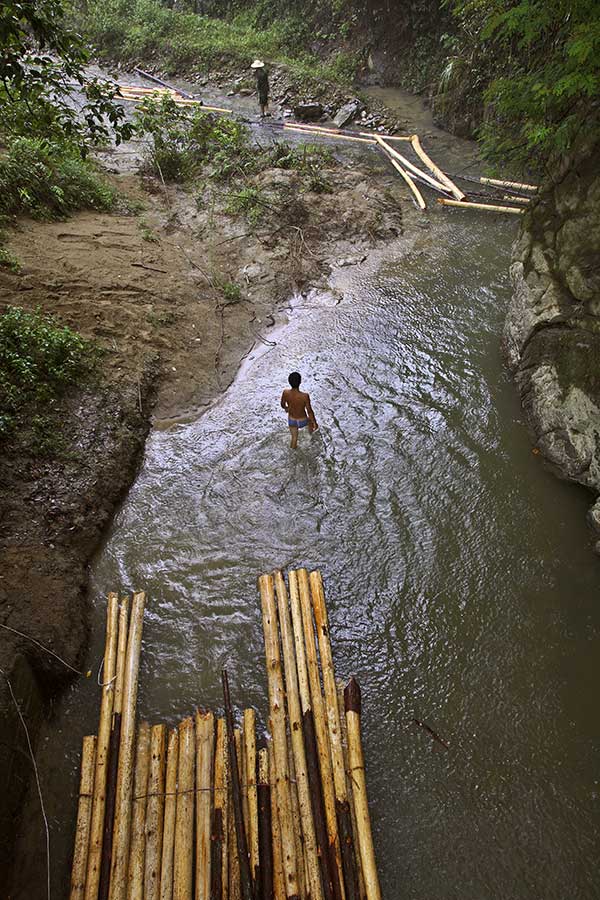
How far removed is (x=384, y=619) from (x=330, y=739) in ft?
5.43

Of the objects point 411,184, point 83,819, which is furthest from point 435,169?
point 83,819

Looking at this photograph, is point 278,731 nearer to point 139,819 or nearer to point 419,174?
point 139,819

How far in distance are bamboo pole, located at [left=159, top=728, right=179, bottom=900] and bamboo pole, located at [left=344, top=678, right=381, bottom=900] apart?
1.51 meters

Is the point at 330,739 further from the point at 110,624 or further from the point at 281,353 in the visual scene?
the point at 281,353

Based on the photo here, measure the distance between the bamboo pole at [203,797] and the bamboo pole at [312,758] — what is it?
86 cm

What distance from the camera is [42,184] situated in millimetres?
10828

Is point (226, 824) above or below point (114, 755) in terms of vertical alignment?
below

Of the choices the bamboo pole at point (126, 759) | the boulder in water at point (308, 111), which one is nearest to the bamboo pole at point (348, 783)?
the bamboo pole at point (126, 759)

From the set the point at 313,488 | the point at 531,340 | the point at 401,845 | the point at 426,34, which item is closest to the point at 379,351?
the point at 531,340

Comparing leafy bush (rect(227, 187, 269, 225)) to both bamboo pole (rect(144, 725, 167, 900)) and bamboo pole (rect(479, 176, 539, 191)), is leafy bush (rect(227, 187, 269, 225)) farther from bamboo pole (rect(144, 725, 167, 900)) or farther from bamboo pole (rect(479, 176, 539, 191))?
bamboo pole (rect(144, 725, 167, 900))

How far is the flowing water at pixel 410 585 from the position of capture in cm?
458

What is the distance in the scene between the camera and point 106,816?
14.2ft

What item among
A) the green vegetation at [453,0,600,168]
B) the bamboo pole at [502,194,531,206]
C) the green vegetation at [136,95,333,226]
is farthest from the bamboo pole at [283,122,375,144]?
the green vegetation at [453,0,600,168]

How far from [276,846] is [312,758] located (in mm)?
682
